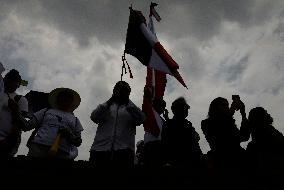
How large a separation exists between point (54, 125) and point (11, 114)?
65 centimetres

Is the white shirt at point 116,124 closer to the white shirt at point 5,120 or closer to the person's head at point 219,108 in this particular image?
the person's head at point 219,108

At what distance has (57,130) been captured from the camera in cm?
564

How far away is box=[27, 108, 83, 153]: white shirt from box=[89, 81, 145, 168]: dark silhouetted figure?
1.10ft

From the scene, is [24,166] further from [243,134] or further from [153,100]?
[153,100]

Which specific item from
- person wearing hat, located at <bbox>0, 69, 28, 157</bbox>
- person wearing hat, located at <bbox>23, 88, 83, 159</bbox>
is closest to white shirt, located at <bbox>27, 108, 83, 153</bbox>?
person wearing hat, located at <bbox>23, 88, 83, 159</bbox>

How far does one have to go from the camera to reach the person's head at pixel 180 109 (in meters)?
5.73

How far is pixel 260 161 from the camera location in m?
4.68

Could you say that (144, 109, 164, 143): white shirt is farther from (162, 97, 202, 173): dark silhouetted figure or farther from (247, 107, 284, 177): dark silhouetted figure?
(247, 107, 284, 177): dark silhouetted figure

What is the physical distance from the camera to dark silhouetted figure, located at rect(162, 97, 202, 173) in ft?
17.1

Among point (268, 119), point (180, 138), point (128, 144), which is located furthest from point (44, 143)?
point (268, 119)

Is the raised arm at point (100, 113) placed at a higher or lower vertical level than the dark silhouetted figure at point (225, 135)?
higher

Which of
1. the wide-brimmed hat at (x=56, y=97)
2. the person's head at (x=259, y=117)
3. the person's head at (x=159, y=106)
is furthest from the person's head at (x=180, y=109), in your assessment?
the wide-brimmed hat at (x=56, y=97)

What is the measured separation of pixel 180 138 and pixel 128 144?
2.71 ft

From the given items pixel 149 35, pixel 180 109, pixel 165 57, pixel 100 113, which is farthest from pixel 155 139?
pixel 149 35
